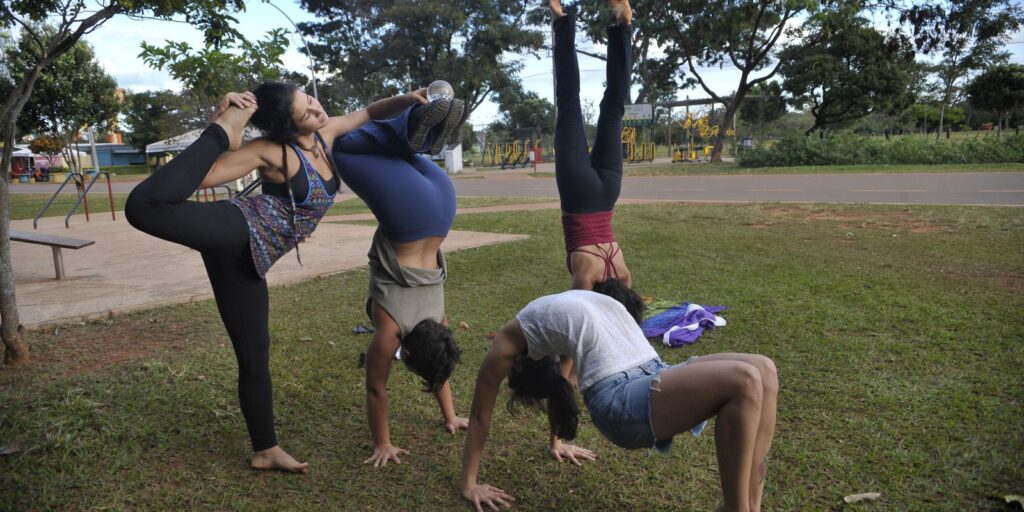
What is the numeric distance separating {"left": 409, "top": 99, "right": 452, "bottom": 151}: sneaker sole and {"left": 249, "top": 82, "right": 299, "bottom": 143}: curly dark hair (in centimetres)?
52

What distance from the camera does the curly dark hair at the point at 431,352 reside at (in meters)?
2.75

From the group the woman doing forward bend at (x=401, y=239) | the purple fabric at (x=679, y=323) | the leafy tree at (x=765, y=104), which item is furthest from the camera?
the leafy tree at (x=765, y=104)

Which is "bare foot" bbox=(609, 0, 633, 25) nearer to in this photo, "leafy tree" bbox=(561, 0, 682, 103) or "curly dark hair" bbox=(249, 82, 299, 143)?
"curly dark hair" bbox=(249, 82, 299, 143)

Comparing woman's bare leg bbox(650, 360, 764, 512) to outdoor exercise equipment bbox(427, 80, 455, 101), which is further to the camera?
outdoor exercise equipment bbox(427, 80, 455, 101)

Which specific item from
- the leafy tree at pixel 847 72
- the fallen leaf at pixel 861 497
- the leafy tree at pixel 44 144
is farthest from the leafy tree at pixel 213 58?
the leafy tree at pixel 44 144

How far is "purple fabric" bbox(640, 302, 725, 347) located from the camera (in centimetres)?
438

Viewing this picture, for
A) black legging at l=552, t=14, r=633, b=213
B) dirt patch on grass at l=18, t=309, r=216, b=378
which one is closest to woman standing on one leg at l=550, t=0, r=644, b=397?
black legging at l=552, t=14, r=633, b=213

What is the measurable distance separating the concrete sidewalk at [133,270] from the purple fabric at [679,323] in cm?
383

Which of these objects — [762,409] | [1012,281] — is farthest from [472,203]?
[762,409]

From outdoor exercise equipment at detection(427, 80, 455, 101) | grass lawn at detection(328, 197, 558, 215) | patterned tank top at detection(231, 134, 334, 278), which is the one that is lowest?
grass lawn at detection(328, 197, 558, 215)

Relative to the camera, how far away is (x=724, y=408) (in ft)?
6.35

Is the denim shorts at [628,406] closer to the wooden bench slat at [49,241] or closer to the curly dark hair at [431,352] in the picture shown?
the curly dark hair at [431,352]

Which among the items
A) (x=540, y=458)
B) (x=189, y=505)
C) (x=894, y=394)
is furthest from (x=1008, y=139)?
(x=189, y=505)

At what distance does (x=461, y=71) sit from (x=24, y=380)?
30.4 metres
